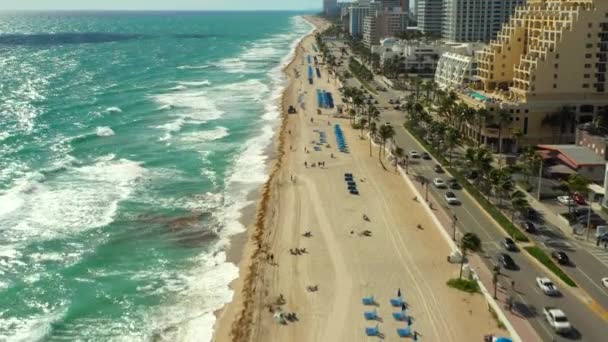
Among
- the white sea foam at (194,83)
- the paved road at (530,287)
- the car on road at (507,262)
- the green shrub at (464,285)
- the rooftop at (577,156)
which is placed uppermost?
the rooftop at (577,156)

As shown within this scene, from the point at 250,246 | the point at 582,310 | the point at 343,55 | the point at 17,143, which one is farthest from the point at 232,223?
the point at 343,55

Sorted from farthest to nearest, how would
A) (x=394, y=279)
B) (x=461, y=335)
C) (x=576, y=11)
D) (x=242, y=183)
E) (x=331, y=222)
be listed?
(x=576, y=11) < (x=242, y=183) < (x=331, y=222) < (x=394, y=279) < (x=461, y=335)

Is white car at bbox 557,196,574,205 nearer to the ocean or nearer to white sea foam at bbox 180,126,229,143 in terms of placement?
the ocean

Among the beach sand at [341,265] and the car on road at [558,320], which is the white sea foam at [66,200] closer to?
the beach sand at [341,265]

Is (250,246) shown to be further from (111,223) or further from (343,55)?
(343,55)

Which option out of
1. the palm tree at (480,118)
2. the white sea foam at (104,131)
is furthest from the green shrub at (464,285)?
the white sea foam at (104,131)

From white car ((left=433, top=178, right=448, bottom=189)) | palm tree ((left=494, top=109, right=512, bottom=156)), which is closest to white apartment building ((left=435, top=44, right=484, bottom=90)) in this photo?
palm tree ((left=494, top=109, right=512, bottom=156))
